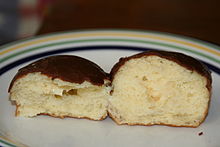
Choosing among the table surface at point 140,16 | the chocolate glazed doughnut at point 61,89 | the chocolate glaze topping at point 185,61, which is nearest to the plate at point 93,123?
the chocolate glazed doughnut at point 61,89

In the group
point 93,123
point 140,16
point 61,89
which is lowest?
point 93,123

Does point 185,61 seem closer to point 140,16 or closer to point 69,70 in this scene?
point 69,70

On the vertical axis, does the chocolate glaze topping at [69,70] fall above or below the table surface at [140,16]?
below

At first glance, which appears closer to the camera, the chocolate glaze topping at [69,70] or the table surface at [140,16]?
the chocolate glaze topping at [69,70]

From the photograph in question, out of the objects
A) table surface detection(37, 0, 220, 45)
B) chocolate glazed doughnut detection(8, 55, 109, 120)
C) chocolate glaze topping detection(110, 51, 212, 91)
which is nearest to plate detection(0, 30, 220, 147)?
chocolate glazed doughnut detection(8, 55, 109, 120)

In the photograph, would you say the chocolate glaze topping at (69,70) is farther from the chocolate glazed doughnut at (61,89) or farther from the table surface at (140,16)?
the table surface at (140,16)

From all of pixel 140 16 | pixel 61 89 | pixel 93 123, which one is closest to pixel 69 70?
pixel 61 89
